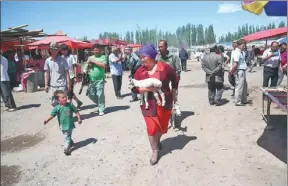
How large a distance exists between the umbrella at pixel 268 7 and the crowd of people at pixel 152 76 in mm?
1517

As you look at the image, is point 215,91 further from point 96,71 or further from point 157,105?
point 157,105

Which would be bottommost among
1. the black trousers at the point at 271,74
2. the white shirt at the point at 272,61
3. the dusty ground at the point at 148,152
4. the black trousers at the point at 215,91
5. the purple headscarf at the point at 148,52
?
the dusty ground at the point at 148,152

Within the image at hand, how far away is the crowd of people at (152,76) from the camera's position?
4.39 m

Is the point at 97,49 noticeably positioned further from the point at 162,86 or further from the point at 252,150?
the point at 252,150

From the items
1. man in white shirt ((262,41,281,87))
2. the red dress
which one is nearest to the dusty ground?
the red dress

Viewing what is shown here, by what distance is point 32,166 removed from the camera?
4.94 m

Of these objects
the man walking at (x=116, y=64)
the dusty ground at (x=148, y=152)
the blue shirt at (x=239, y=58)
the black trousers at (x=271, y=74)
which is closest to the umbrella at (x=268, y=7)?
the dusty ground at (x=148, y=152)

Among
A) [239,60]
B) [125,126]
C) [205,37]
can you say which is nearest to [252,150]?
[125,126]

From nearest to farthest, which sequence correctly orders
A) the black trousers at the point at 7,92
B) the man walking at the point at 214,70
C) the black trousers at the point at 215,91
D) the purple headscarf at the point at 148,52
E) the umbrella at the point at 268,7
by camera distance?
1. the umbrella at the point at 268,7
2. the purple headscarf at the point at 148,52
3. the man walking at the point at 214,70
4. the black trousers at the point at 215,91
5. the black trousers at the point at 7,92

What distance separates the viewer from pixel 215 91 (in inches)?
328

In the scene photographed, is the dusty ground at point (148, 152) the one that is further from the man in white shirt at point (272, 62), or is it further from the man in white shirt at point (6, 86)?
the man in white shirt at point (6, 86)

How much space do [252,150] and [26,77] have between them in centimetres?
1203

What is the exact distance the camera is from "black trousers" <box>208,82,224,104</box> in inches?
319

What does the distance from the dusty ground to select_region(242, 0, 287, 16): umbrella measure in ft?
7.25
